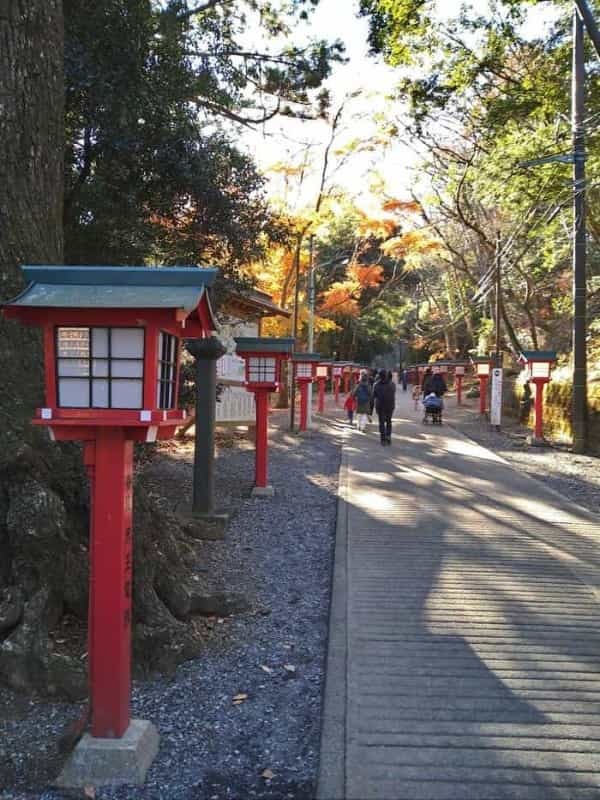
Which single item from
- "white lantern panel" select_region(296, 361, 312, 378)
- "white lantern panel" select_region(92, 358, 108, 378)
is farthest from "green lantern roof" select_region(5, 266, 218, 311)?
"white lantern panel" select_region(296, 361, 312, 378)

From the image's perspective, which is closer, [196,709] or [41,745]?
[41,745]

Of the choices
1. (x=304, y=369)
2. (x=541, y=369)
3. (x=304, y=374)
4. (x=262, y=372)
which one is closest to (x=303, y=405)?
(x=304, y=374)

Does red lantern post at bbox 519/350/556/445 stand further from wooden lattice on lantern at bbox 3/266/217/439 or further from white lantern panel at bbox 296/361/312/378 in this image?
wooden lattice on lantern at bbox 3/266/217/439

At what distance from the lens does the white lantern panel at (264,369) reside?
33.3ft

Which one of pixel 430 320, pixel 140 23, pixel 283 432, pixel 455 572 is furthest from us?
pixel 430 320

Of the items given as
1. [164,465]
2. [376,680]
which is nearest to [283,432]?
[164,465]

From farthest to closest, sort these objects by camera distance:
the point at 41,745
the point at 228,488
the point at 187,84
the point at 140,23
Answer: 1. the point at 228,488
2. the point at 187,84
3. the point at 140,23
4. the point at 41,745

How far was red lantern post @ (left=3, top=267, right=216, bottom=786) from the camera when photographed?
3.30 meters

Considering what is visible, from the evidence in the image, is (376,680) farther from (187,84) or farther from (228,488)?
(187,84)

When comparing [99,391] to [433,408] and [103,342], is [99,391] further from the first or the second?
[433,408]

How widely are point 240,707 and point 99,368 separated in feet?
7.46

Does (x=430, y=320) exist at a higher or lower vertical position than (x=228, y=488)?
higher

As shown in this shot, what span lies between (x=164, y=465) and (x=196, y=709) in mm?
8612

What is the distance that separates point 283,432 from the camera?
18.9 meters
